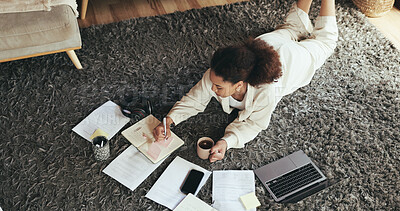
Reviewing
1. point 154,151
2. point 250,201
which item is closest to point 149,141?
point 154,151

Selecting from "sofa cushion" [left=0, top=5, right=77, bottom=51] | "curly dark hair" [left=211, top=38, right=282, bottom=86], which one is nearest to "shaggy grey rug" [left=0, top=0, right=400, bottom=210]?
"sofa cushion" [left=0, top=5, right=77, bottom=51]

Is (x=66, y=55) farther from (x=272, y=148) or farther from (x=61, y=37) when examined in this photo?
(x=272, y=148)

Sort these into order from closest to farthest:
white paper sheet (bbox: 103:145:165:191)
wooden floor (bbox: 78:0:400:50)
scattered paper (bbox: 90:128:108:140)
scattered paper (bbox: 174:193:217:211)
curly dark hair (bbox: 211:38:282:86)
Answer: curly dark hair (bbox: 211:38:282:86), scattered paper (bbox: 174:193:217:211), white paper sheet (bbox: 103:145:165:191), scattered paper (bbox: 90:128:108:140), wooden floor (bbox: 78:0:400:50)

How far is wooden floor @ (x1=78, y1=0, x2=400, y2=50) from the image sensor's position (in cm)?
266

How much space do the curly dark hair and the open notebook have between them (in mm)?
510

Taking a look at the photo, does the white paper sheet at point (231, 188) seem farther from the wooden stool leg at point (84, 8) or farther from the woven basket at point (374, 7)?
the woven basket at point (374, 7)

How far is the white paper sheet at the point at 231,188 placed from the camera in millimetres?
1640

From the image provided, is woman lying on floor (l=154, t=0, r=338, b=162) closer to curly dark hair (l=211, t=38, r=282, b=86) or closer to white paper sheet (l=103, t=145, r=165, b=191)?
curly dark hair (l=211, t=38, r=282, b=86)

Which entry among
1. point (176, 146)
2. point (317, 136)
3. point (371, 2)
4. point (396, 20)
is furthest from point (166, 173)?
point (396, 20)

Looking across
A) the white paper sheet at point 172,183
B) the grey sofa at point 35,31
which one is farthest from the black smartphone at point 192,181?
the grey sofa at point 35,31

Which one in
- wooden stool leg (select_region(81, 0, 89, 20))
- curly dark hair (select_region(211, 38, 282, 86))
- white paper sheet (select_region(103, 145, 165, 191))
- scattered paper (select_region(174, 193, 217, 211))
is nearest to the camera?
curly dark hair (select_region(211, 38, 282, 86))

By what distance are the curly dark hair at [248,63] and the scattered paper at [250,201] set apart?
0.54m

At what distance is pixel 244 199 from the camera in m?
1.65

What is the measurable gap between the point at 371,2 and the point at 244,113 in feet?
5.35
